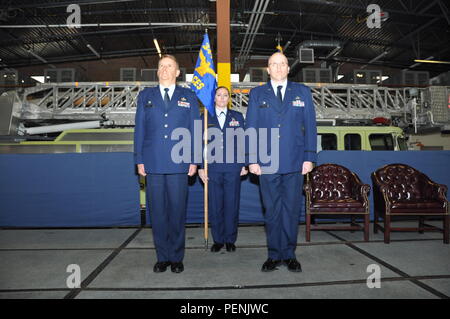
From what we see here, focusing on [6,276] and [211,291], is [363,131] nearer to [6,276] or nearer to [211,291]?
[211,291]

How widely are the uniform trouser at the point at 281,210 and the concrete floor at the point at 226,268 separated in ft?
0.81

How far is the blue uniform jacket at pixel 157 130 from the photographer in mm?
2707

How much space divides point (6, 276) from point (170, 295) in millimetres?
1585

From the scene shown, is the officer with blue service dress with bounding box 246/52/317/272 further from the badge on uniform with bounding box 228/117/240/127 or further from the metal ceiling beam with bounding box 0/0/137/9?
the metal ceiling beam with bounding box 0/0/137/9

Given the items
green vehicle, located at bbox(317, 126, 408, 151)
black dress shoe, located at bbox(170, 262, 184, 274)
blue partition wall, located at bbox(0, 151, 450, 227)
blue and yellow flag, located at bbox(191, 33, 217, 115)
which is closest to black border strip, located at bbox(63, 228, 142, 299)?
black dress shoe, located at bbox(170, 262, 184, 274)

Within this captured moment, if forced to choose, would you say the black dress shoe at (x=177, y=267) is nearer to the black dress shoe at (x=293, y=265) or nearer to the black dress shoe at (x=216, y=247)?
the black dress shoe at (x=216, y=247)

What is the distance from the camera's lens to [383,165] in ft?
15.5

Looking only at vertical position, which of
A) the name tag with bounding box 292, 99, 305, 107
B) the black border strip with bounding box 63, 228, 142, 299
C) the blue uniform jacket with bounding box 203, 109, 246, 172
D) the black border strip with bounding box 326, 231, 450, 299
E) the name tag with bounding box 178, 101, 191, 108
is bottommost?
the black border strip with bounding box 326, 231, 450, 299

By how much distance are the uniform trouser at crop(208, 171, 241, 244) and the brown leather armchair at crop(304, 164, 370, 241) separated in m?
1.00

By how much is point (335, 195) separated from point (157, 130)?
2.80 m

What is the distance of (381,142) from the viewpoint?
18.8ft

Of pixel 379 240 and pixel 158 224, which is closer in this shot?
pixel 158 224

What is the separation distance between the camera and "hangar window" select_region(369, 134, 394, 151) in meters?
5.70
